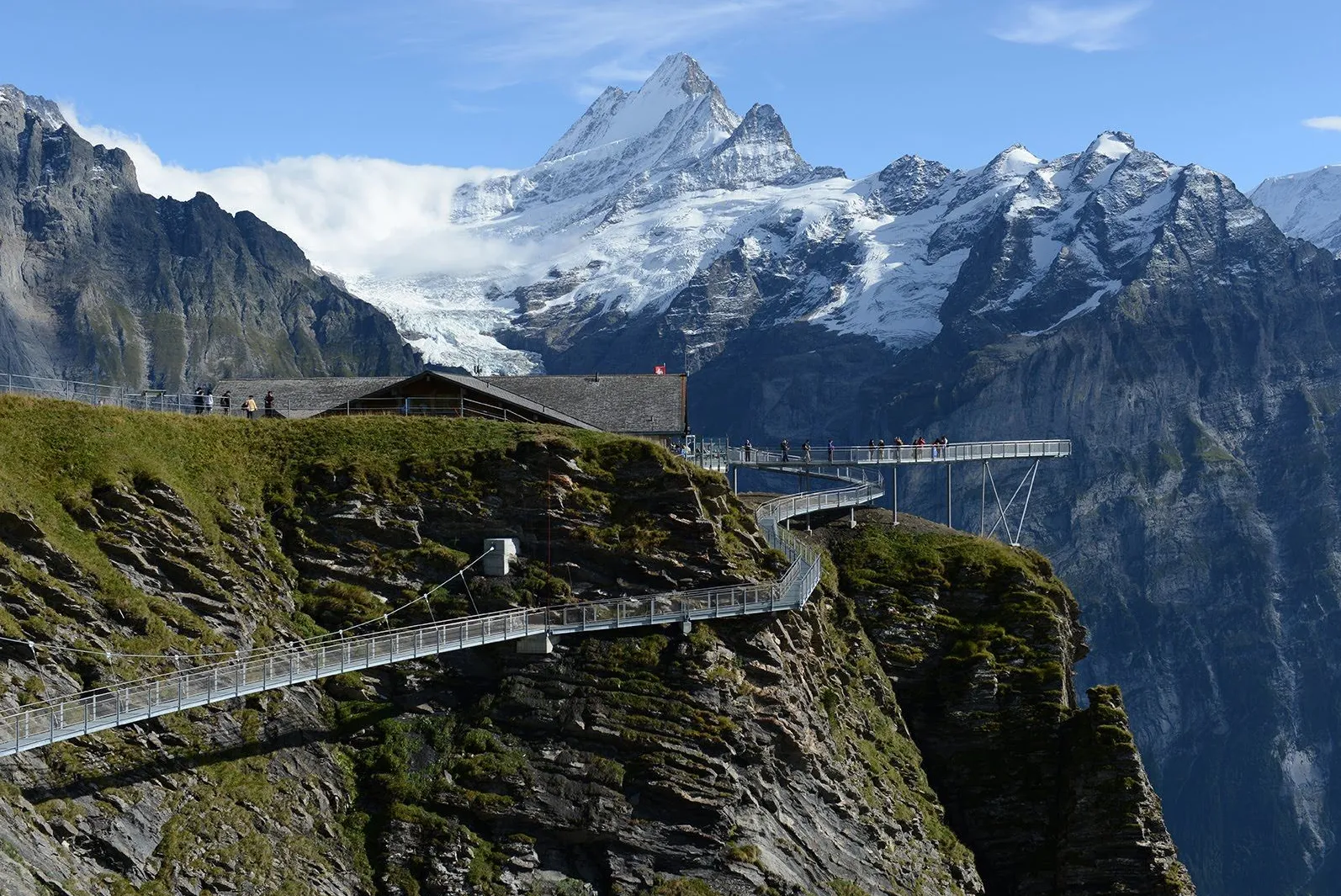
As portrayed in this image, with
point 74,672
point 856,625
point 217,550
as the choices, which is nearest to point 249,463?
point 217,550

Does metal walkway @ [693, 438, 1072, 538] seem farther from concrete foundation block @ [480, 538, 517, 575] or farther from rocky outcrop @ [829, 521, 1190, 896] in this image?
concrete foundation block @ [480, 538, 517, 575]

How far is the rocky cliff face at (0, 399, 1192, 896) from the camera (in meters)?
64.9

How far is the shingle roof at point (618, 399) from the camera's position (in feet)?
323

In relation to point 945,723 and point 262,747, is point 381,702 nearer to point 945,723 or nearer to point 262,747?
point 262,747

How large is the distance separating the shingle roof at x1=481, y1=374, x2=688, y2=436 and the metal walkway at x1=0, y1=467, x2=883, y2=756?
736cm

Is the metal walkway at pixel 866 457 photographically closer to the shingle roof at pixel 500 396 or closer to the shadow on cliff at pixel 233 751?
the shingle roof at pixel 500 396

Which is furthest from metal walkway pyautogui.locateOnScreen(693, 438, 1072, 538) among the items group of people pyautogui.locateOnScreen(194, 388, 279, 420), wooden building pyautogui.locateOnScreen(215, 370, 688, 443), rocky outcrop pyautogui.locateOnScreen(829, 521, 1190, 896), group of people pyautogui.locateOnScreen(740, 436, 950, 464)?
group of people pyautogui.locateOnScreen(194, 388, 279, 420)

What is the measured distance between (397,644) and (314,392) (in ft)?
106

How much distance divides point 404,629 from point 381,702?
3.61 metres

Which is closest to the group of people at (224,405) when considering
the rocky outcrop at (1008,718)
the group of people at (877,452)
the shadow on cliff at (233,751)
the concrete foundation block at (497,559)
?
the concrete foundation block at (497,559)

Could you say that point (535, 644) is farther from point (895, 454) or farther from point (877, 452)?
point (895, 454)

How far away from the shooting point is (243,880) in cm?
6359

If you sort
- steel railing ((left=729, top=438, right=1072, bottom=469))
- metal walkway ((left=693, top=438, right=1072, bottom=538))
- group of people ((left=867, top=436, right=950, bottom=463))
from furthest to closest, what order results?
group of people ((left=867, top=436, right=950, bottom=463)) < steel railing ((left=729, top=438, right=1072, bottom=469)) < metal walkway ((left=693, top=438, right=1072, bottom=538))

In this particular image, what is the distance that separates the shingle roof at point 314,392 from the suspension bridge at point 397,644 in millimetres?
17909
